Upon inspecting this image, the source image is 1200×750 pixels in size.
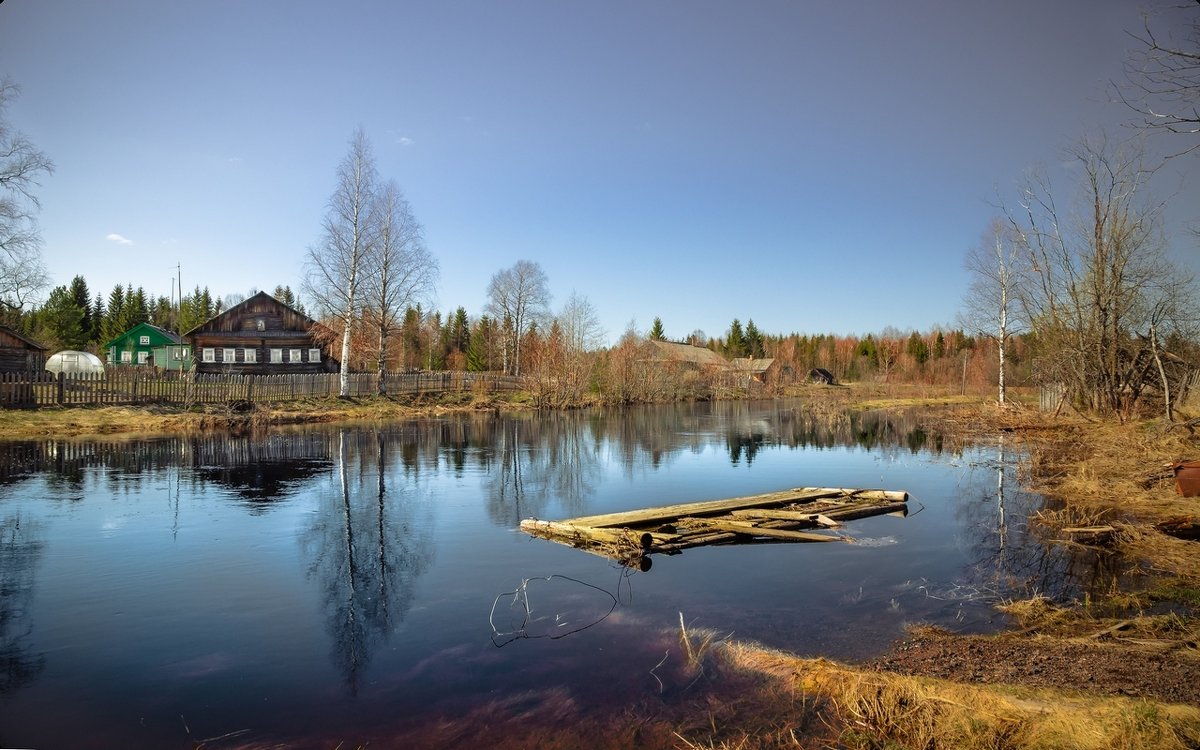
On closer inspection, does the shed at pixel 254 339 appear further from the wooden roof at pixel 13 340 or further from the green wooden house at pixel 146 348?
the green wooden house at pixel 146 348

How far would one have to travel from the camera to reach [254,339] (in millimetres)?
53500

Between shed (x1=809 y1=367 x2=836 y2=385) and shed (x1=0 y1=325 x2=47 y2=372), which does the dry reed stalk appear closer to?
shed (x1=0 y1=325 x2=47 y2=372)

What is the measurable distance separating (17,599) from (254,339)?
4960 cm

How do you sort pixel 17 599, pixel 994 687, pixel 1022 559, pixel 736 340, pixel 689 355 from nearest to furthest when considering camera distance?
pixel 994 687, pixel 17 599, pixel 1022 559, pixel 689 355, pixel 736 340

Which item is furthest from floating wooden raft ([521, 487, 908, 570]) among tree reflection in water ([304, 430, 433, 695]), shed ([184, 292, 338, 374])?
→ shed ([184, 292, 338, 374])

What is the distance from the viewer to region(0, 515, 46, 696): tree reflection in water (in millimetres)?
6625

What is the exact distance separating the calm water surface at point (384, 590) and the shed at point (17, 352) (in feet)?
99.8

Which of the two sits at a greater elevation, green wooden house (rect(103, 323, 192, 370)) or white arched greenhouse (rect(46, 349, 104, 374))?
green wooden house (rect(103, 323, 192, 370))

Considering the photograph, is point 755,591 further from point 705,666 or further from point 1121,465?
point 1121,465

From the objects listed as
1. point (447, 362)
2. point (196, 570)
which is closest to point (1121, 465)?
point (196, 570)

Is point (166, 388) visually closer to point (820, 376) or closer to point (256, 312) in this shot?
point (256, 312)

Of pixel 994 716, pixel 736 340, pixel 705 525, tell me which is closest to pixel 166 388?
pixel 705 525

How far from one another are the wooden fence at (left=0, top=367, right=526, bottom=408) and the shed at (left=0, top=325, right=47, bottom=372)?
1120 centimetres

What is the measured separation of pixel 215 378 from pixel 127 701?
32.0 metres
